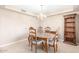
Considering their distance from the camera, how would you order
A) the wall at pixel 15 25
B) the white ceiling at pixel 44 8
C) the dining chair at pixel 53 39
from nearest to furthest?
the white ceiling at pixel 44 8 → the wall at pixel 15 25 → the dining chair at pixel 53 39

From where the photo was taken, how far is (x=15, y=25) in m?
2.12

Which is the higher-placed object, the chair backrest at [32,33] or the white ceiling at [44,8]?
the white ceiling at [44,8]

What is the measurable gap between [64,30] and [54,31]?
27cm

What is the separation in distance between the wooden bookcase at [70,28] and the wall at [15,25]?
2.61 feet

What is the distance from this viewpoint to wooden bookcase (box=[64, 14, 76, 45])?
2113mm

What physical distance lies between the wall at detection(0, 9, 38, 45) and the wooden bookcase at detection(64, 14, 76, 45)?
797mm

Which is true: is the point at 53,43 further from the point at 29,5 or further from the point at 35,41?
the point at 29,5

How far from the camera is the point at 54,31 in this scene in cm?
217

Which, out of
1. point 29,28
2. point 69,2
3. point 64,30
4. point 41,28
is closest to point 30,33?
point 29,28

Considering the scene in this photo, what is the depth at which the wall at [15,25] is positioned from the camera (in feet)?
6.83

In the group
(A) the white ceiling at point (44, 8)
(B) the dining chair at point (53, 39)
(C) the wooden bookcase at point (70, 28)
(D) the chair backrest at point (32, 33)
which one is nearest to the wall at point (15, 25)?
(D) the chair backrest at point (32, 33)

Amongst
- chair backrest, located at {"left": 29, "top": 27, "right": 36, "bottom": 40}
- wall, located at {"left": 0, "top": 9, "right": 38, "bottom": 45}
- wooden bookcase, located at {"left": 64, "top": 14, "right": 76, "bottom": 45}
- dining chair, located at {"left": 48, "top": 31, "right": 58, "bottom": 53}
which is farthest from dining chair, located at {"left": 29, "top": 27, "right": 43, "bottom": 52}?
wooden bookcase, located at {"left": 64, "top": 14, "right": 76, "bottom": 45}

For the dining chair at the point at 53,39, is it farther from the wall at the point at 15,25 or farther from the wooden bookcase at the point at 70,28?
the wall at the point at 15,25

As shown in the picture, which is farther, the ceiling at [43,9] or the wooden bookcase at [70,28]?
the wooden bookcase at [70,28]
